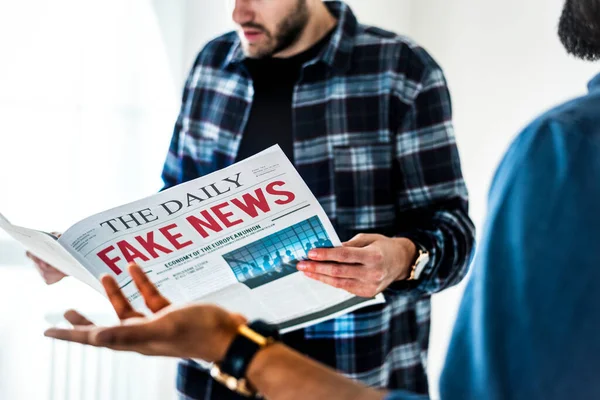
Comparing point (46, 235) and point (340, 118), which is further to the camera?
point (340, 118)

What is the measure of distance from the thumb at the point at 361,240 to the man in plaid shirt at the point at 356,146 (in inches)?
5.7

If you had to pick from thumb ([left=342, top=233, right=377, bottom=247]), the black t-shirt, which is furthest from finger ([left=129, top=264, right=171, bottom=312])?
the black t-shirt

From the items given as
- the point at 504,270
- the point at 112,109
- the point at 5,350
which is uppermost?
the point at 112,109

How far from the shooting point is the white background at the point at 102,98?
5.29ft

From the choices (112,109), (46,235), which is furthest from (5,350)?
(46,235)

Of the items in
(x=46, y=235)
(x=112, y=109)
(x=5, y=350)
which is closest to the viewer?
(x=46, y=235)

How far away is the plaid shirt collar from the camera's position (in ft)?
4.24

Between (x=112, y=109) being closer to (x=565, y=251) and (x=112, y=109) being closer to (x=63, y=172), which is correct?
(x=63, y=172)

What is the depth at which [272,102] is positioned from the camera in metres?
1.34

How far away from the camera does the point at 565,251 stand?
0.48 meters

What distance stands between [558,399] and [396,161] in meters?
0.80

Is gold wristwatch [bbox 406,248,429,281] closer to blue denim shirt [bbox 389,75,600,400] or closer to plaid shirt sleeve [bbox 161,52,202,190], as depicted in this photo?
plaid shirt sleeve [bbox 161,52,202,190]

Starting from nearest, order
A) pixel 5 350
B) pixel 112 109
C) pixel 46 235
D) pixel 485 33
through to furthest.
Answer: pixel 46 235 < pixel 5 350 < pixel 112 109 < pixel 485 33

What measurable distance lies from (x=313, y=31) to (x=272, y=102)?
16 cm
